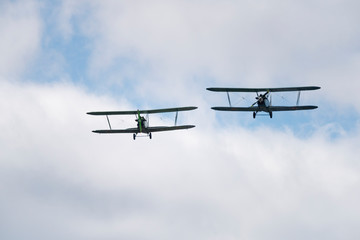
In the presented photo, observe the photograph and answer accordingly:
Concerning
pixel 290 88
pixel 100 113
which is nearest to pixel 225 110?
pixel 290 88

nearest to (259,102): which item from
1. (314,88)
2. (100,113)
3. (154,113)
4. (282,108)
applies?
(282,108)

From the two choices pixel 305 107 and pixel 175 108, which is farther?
pixel 175 108

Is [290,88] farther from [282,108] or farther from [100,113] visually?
[100,113]

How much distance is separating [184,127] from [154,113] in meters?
4.84

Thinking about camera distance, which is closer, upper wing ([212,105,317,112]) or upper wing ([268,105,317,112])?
upper wing ([212,105,317,112])

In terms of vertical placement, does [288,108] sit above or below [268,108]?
above

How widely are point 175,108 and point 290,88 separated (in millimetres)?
14202

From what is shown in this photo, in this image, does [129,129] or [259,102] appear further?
[129,129]

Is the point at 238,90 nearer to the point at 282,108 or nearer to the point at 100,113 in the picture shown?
the point at 282,108

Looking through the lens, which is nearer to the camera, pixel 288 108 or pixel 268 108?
pixel 268 108

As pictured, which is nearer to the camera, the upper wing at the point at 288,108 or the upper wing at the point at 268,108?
the upper wing at the point at 268,108

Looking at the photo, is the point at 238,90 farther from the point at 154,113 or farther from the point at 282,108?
the point at 154,113

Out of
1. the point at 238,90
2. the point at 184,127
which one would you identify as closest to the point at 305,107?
the point at 238,90

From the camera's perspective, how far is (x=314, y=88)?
232ft
